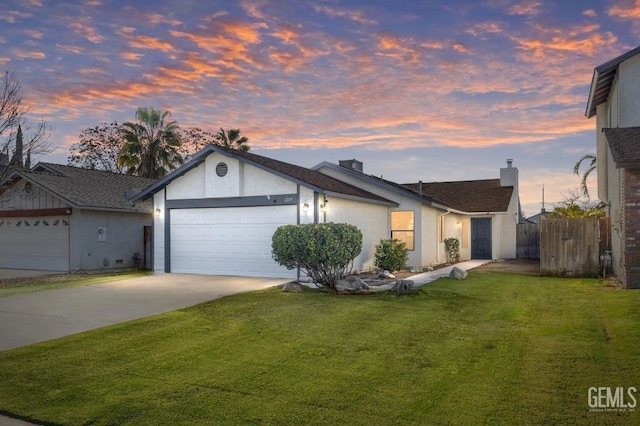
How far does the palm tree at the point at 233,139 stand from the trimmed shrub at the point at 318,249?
22062mm

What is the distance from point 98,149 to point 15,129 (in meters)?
26.5

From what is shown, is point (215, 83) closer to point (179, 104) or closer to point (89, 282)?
point (179, 104)

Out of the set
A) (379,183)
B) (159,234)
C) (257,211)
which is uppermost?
(379,183)

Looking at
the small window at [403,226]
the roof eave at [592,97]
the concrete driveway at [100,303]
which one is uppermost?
the roof eave at [592,97]

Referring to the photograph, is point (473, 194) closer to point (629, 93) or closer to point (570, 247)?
point (570, 247)

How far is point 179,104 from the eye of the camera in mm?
23172

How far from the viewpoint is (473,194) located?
24547 millimetres

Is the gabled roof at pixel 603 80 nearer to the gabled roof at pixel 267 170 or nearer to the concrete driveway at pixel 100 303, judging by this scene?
the gabled roof at pixel 267 170

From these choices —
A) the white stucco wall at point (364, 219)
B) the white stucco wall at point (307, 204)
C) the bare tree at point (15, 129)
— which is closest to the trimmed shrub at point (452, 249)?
the white stucco wall at point (364, 219)

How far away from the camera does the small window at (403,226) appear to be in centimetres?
1809

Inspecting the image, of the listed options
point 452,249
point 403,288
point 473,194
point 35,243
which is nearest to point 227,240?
point 403,288

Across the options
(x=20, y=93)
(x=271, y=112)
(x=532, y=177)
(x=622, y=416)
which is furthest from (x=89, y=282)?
(x=532, y=177)

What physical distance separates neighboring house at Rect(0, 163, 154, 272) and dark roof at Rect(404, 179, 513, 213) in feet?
45.6

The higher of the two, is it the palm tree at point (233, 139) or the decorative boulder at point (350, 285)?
the palm tree at point (233, 139)
